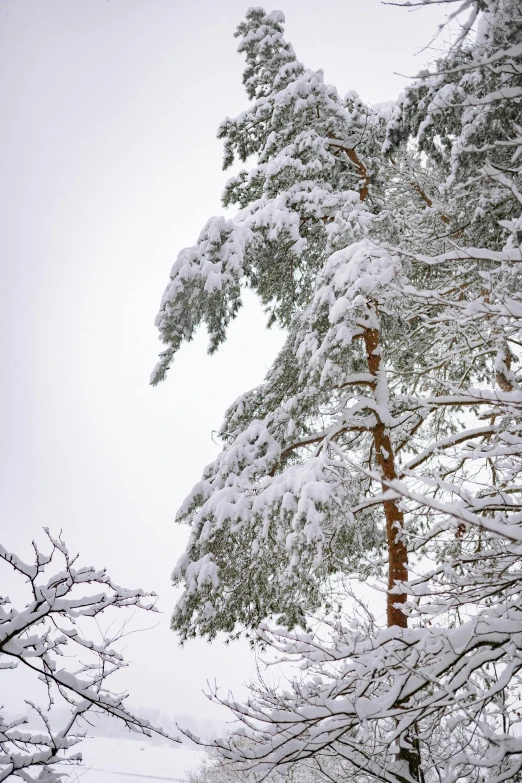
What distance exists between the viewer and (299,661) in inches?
116

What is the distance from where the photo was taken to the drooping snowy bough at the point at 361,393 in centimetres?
252

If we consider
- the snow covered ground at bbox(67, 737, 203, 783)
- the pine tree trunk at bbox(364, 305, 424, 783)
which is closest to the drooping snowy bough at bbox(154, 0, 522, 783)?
the pine tree trunk at bbox(364, 305, 424, 783)

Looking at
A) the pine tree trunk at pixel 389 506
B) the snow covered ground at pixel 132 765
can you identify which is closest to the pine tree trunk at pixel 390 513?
the pine tree trunk at pixel 389 506

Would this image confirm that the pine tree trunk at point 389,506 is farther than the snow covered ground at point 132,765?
No

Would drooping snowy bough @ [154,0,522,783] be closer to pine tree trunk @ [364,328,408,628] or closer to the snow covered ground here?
pine tree trunk @ [364,328,408,628]

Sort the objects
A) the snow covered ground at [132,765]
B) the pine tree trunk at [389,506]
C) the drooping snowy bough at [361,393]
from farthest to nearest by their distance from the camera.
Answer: the snow covered ground at [132,765]
the pine tree trunk at [389,506]
the drooping snowy bough at [361,393]

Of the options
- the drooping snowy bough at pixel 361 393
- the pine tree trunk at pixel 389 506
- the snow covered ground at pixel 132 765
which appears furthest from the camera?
the snow covered ground at pixel 132 765

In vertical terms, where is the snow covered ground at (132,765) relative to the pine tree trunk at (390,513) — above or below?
below

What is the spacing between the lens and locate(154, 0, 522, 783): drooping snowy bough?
2523 millimetres

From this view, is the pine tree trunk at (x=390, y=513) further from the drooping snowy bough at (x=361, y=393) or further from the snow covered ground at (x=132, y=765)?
the snow covered ground at (x=132, y=765)

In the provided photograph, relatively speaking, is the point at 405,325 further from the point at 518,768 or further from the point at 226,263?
the point at 518,768

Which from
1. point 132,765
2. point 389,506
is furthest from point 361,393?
point 132,765

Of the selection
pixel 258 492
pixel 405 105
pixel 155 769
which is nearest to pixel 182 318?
pixel 258 492

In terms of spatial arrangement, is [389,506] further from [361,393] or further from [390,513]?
[361,393]
